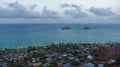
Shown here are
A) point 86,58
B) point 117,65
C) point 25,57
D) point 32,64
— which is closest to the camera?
point 117,65

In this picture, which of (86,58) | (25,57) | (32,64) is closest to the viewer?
(32,64)

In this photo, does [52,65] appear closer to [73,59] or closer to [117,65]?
[73,59]

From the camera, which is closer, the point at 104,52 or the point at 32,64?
the point at 32,64

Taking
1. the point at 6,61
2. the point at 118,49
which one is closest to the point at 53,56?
the point at 6,61

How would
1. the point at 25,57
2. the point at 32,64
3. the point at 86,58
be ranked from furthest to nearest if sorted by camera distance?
the point at 25,57, the point at 86,58, the point at 32,64

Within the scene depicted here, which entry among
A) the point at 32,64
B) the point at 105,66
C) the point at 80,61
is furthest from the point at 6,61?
the point at 105,66

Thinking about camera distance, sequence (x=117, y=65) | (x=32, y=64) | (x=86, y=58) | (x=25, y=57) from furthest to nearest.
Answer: (x=25, y=57) → (x=86, y=58) → (x=32, y=64) → (x=117, y=65)

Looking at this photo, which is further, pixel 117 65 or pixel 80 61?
pixel 80 61

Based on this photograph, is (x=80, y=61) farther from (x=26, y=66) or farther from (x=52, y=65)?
(x=26, y=66)
